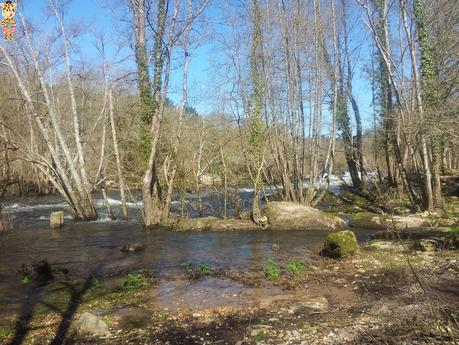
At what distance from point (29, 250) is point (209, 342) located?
9582mm

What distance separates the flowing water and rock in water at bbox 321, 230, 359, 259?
516mm

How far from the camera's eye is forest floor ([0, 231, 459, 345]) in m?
5.58

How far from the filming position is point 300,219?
53.7 feet

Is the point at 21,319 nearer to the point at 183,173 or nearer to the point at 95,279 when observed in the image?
the point at 95,279

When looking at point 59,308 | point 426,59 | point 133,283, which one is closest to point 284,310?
point 133,283

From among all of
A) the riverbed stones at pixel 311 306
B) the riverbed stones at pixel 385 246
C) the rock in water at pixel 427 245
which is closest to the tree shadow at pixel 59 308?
the riverbed stones at pixel 311 306

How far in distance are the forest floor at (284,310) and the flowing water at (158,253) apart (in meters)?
0.37

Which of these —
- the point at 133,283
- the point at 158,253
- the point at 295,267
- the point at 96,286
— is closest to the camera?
the point at 96,286

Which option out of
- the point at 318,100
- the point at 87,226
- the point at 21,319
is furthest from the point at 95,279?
the point at 318,100

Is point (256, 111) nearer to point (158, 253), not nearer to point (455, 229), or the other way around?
point (158, 253)

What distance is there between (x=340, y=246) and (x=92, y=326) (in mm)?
6828

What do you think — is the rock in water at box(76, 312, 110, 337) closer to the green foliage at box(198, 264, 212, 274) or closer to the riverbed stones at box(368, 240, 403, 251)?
the green foliage at box(198, 264, 212, 274)

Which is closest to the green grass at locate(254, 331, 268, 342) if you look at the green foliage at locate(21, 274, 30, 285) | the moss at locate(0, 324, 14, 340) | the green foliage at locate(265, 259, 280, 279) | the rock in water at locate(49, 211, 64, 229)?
the green foliage at locate(265, 259, 280, 279)

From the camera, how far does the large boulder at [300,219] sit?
53.1ft
